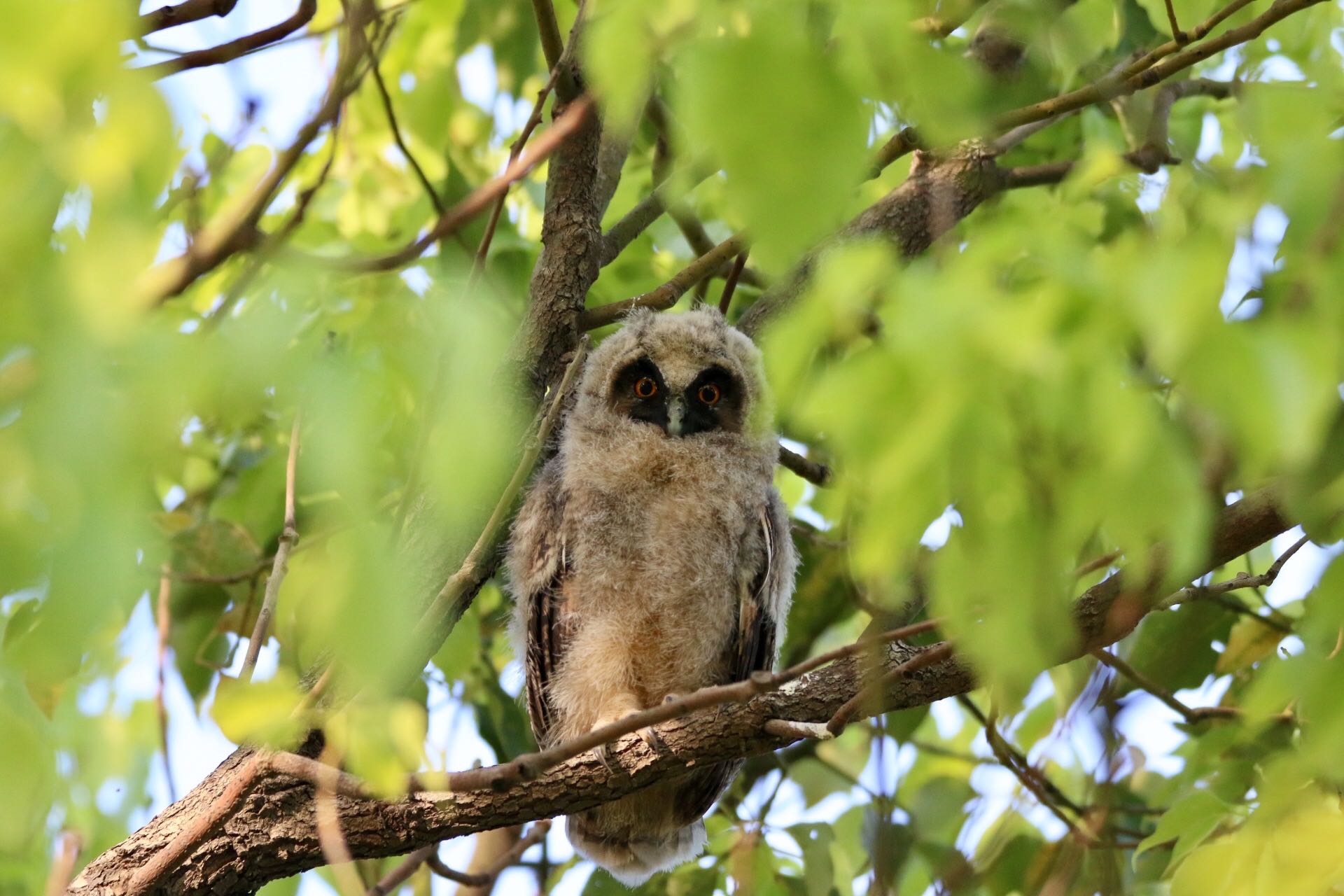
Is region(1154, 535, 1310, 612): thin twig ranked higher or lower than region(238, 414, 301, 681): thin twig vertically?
lower

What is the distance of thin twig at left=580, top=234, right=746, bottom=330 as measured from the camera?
281cm

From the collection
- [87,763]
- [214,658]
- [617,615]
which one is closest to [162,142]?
[617,615]

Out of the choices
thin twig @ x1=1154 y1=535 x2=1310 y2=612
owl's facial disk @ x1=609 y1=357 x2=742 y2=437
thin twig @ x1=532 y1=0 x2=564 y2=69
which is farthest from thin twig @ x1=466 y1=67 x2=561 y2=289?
thin twig @ x1=1154 y1=535 x2=1310 y2=612

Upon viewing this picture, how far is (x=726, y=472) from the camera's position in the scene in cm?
320

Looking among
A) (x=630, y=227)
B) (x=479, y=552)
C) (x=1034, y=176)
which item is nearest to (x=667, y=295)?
(x=630, y=227)

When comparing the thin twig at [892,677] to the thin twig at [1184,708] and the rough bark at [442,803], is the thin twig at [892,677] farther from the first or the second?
the thin twig at [1184,708]

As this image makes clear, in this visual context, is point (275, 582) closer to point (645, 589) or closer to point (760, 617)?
point (645, 589)

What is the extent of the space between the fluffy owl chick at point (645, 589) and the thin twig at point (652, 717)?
127 centimetres

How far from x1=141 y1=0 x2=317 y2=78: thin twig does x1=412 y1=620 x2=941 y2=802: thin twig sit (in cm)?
91

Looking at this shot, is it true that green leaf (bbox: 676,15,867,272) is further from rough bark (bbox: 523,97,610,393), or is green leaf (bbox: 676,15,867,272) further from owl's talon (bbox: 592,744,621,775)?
rough bark (bbox: 523,97,610,393)

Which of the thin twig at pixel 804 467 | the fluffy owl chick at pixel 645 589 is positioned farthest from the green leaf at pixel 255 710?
the thin twig at pixel 804 467

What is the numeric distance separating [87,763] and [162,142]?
2.45 meters

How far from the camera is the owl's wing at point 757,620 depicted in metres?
3.06

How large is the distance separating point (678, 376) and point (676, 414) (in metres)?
0.12
